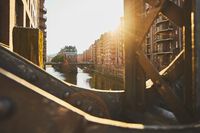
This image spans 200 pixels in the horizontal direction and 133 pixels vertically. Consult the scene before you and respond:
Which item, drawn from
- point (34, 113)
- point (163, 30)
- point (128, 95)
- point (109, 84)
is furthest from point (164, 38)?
point (34, 113)

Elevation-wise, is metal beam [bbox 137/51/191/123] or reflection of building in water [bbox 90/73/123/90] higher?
metal beam [bbox 137/51/191/123]

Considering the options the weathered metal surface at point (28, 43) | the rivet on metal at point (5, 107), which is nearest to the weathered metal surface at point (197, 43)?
the rivet on metal at point (5, 107)

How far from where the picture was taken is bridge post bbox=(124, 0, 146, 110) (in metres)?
2.38

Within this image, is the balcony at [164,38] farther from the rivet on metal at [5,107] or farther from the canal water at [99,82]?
the rivet on metal at [5,107]

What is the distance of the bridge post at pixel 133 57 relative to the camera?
238cm

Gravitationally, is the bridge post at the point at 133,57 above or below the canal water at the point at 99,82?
above

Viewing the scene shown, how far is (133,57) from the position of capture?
2416 millimetres

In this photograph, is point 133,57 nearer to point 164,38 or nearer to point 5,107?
point 5,107

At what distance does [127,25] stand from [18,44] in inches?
115

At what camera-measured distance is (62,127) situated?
1.32m

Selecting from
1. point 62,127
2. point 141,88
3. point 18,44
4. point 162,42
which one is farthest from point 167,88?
point 162,42

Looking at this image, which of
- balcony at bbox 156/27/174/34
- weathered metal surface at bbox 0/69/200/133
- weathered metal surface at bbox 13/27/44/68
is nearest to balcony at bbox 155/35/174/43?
balcony at bbox 156/27/174/34

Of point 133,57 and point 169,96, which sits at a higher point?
point 133,57

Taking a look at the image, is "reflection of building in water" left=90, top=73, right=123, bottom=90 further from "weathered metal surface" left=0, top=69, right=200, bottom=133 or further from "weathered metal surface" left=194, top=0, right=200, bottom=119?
"weathered metal surface" left=0, top=69, right=200, bottom=133
